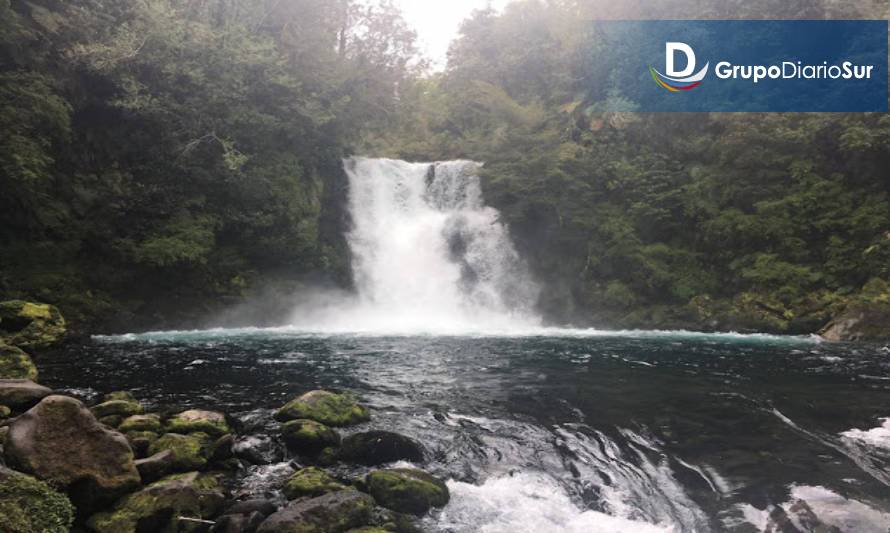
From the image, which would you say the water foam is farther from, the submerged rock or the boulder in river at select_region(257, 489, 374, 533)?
the submerged rock

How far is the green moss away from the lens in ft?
24.2

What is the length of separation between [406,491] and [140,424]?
149 inches

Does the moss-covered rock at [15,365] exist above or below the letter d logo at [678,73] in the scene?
below

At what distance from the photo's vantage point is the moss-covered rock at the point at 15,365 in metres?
8.85

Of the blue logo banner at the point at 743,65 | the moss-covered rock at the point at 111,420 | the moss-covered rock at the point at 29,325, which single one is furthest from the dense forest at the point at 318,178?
the moss-covered rock at the point at 111,420

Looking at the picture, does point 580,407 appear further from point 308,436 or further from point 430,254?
point 430,254

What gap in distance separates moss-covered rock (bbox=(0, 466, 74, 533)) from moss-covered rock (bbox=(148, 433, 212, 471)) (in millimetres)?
1630

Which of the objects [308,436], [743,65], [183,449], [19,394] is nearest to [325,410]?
[308,436]

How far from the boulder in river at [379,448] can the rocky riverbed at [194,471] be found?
14 mm

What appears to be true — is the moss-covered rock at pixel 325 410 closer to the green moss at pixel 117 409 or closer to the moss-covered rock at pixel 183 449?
the moss-covered rock at pixel 183 449

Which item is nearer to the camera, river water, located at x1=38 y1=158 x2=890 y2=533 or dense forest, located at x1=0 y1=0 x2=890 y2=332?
river water, located at x1=38 y1=158 x2=890 y2=533

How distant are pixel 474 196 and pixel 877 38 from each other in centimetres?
1972

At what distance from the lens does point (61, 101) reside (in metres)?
15.6

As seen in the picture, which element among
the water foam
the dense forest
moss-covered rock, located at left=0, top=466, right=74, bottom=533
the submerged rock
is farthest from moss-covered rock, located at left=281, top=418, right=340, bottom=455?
the dense forest
